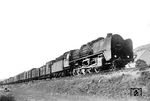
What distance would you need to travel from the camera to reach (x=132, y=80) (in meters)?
13.6

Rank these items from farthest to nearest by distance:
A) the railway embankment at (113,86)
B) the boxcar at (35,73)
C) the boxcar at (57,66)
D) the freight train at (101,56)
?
1. the boxcar at (35,73)
2. the boxcar at (57,66)
3. the freight train at (101,56)
4. the railway embankment at (113,86)

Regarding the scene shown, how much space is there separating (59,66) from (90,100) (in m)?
17.9

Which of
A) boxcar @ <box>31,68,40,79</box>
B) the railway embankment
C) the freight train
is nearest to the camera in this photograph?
the railway embankment

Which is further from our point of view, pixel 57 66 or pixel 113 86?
pixel 57 66

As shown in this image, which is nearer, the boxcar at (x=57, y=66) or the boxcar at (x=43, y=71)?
the boxcar at (x=57, y=66)

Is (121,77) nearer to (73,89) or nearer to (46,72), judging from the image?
(73,89)

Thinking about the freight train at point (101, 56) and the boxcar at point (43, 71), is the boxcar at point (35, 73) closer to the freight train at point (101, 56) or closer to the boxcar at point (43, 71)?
the boxcar at point (43, 71)

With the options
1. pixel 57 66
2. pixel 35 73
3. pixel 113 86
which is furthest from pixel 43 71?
pixel 113 86

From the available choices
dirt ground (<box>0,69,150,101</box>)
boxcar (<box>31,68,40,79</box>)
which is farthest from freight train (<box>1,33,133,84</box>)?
boxcar (<box>31,68,40,79</box>)

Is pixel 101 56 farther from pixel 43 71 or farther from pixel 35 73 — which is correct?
pixel 35 73

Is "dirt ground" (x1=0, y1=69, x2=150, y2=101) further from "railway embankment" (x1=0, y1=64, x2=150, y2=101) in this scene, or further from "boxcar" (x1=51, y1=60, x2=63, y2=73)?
"boxcar" (x1=51, y1=60, x2=63, y2=73)

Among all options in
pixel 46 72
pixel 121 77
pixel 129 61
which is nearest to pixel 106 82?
pixel 121 77

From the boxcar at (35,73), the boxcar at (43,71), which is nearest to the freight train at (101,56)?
the boxcar at (43,71)

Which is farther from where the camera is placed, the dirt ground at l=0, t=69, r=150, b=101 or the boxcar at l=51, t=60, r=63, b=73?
the boxcar at l=51, t=60, r=63, b=73
